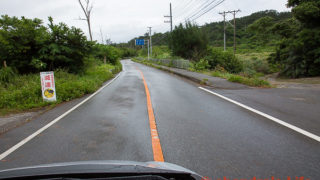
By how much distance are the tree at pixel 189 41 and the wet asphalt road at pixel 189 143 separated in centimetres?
2734

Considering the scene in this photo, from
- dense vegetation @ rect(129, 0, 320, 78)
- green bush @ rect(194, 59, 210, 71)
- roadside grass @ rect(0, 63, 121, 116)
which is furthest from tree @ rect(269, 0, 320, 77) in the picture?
roadside grass @ rect(0, 63, 121, 116)

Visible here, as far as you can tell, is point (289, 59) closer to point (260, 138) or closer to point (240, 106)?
point (240, 106)

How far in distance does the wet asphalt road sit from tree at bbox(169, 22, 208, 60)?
89.7 ft

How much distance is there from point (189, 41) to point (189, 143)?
3031 cm

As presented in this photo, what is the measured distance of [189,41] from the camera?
3303cm

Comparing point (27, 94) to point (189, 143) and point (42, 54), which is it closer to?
point (42, 54)

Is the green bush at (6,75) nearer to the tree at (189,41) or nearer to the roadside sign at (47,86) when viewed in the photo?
the roadside sign at (47,86)

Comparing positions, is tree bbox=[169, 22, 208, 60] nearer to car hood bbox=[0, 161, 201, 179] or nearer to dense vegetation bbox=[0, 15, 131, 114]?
dense vegetation bbox=[0, 15, 131, 114]

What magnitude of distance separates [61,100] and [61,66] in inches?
244

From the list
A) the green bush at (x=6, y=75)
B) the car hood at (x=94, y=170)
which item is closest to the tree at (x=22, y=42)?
the green bush at (x=6, y=75)

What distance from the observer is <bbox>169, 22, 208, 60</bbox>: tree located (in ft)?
107

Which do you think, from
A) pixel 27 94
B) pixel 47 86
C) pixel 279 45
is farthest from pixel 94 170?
pixel 279 45

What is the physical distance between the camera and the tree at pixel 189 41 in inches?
1281

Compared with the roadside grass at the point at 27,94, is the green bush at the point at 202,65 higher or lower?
higher
